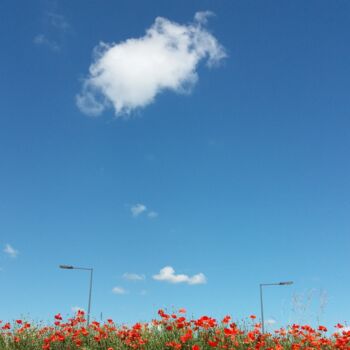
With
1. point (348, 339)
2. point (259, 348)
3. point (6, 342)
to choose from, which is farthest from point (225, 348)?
point (6, 342)

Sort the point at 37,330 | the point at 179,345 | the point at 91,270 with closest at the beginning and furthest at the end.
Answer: the point at 179,345
the point at 37,330
the point at 91,270

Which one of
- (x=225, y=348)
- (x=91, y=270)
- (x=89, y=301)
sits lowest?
(x=225, y=348)

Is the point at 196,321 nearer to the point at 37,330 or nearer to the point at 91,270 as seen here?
the point at 37,330

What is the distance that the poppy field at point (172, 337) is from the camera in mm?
11242

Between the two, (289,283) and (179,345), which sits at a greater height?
(289,283)

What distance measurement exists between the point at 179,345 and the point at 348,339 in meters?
4.61

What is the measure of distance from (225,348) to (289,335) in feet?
9.16

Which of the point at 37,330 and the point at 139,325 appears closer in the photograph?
the point at 139,325

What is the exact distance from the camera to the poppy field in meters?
11.2

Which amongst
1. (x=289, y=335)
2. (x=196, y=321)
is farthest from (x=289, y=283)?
(x=196, y=321)

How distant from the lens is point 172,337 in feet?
38.6

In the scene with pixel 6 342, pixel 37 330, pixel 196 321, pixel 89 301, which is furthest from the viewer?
pixel 89 301

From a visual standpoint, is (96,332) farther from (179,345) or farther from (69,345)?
(179,345)

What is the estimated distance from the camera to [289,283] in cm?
3005
